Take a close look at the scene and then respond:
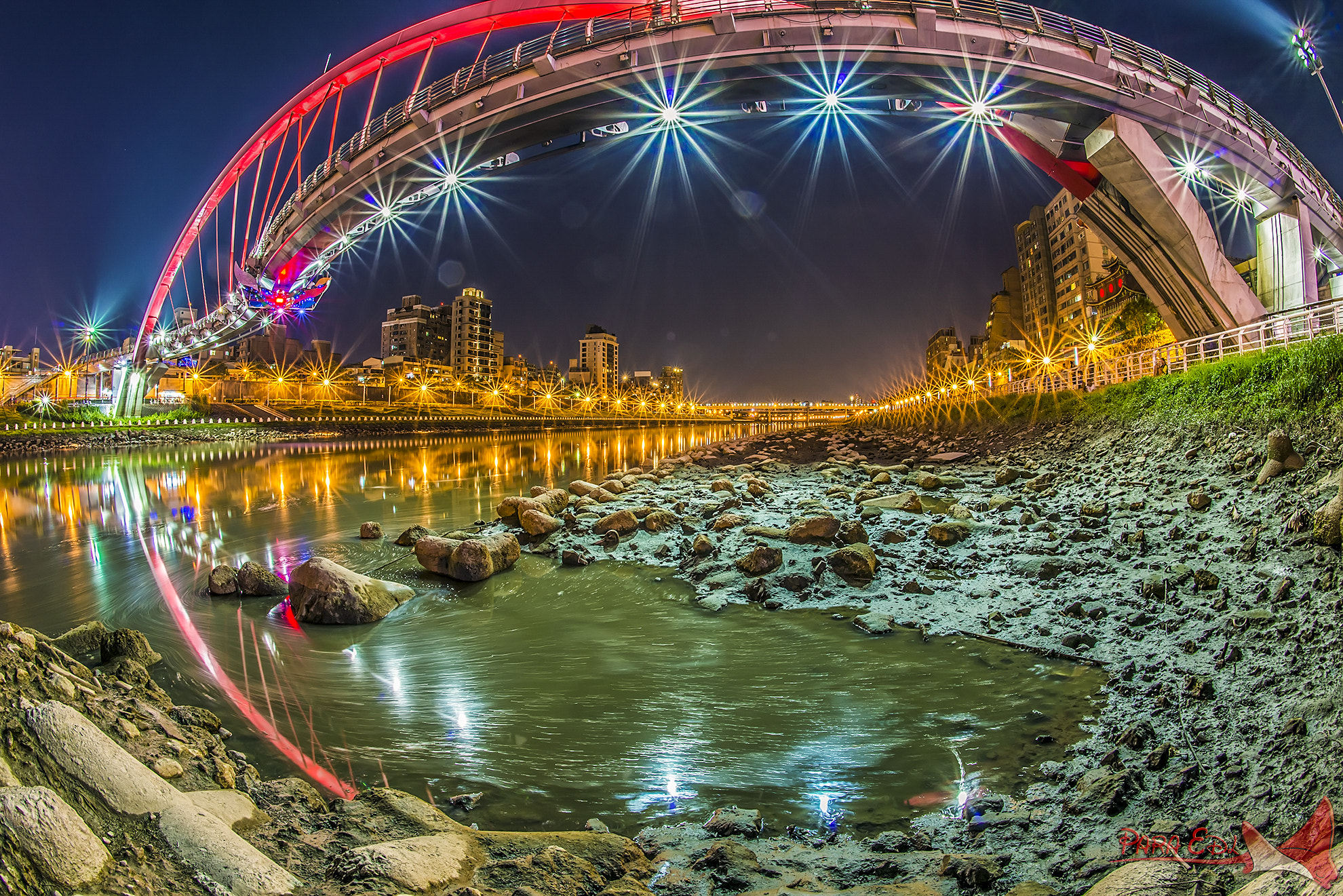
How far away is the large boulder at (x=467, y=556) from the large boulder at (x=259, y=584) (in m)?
2.18

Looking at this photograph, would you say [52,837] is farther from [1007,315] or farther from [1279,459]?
[1007,315]

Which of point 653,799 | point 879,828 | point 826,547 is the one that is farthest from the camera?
point 826,547

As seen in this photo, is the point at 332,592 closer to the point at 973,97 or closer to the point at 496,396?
the point at 973,97

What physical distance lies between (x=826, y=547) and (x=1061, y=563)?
3.53 meters

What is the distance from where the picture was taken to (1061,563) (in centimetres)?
846

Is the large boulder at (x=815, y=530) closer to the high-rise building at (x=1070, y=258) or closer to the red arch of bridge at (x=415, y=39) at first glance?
the red arch of bridge at (x=415, y=39)

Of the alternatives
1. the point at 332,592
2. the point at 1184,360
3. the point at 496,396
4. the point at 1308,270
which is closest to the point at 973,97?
the point at 1184,360

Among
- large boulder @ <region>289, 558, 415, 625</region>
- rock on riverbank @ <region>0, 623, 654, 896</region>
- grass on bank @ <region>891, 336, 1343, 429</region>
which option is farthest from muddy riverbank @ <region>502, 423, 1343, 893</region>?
large boulder @ <region>289, 558, 415, 625</region>

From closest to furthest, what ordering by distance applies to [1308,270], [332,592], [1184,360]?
[332,592]
[1184,360]
[1308,270]

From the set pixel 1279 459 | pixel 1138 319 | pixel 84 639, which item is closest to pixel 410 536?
pixel 84 639

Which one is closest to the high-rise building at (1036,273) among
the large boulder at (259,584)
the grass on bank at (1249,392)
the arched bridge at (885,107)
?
the arched bridge at (885,107)

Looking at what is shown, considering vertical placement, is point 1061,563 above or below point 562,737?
above

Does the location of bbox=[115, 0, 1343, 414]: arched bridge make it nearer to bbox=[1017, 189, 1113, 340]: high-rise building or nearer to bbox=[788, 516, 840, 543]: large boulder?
bbox=[788, 516, 840, 543]: large boulder

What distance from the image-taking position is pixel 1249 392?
11.7 m
